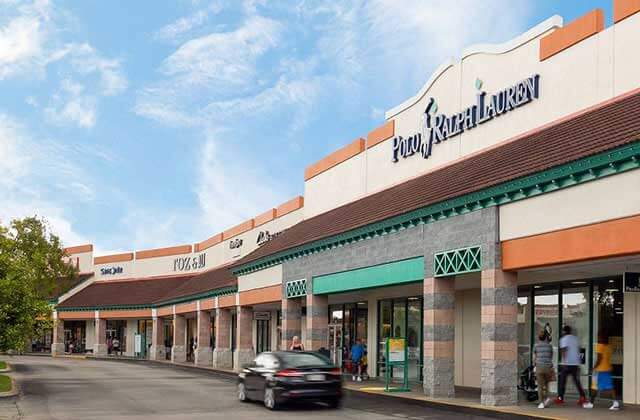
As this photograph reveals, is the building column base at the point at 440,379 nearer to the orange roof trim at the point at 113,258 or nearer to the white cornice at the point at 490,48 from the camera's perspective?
the white cornice at the point at 490,48

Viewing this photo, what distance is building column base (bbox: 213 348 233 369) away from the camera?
4306 cm

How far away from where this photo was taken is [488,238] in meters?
19.2

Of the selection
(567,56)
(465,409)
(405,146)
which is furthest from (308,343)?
(567,56)

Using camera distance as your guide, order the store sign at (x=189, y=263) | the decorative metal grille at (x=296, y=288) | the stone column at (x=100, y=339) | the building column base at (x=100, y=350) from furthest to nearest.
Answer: the stone column at (x=100, y=339), the building column base at (x=100, y=350), the store sign at (x=189, y=263), the decorative metal grille at (x=296, y=288)

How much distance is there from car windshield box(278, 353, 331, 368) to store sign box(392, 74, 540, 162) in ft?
27.3

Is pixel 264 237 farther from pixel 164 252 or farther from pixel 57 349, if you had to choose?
pixel 57 349

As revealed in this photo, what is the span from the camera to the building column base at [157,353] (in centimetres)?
5834

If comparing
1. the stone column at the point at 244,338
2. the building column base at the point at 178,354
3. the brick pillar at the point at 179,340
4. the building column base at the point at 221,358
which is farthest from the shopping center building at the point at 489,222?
the brick pillar at the point at 179,340

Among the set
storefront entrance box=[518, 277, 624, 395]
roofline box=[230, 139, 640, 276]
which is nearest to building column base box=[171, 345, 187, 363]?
roofline box=[230, 139, 640, 276]

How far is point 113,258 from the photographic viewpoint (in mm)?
71062

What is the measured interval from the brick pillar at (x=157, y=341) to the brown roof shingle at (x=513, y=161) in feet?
104

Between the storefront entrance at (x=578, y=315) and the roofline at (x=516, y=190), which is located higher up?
the roofline at (x=516, y=190)

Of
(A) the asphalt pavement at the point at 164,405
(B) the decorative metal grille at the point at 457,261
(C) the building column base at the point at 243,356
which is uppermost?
(B) the decorative metal grille at the point at 457,261

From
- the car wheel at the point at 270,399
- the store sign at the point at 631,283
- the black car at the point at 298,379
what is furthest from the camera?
the car wheel at the point at 270,399
